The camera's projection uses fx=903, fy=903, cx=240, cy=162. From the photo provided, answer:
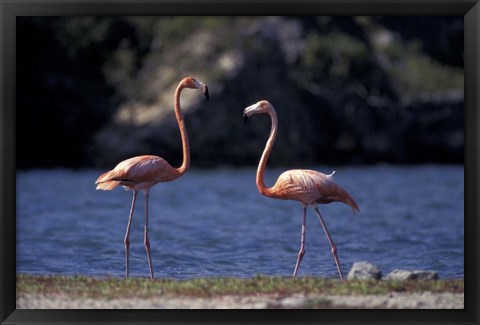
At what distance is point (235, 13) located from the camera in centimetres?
680

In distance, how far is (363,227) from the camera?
49.5 ft

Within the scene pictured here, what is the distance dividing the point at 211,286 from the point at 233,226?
8.20 meters

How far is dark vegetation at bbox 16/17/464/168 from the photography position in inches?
889

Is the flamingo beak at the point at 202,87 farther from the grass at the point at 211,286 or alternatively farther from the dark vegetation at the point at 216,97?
the dark vegetation at the point at 216,97

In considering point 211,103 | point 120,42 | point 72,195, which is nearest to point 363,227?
point 72,195

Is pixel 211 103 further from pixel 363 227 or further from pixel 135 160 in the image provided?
pixel 135 160

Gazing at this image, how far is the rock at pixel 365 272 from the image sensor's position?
7781 mm

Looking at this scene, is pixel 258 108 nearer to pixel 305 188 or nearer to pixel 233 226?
pixel 305 188

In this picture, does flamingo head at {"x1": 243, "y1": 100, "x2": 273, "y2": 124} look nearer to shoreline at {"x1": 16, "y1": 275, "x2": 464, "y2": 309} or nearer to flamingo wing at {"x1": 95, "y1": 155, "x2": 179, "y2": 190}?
flamingo wing at {"x1": 95, "y1": 155, "x2": 179, "y2": 190}

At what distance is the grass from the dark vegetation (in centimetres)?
1446

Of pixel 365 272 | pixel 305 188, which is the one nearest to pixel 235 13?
pixel 305 188

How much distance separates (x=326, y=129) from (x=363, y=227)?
9625 millimetres

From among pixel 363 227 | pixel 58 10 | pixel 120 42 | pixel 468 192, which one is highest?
pixel 120 42

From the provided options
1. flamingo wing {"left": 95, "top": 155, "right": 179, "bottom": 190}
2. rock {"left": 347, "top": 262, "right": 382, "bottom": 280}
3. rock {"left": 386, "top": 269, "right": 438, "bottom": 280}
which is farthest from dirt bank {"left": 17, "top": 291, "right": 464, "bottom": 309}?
flamingo wing {"left": 95, "top": 155, "right": 179, "bottom": 190}
